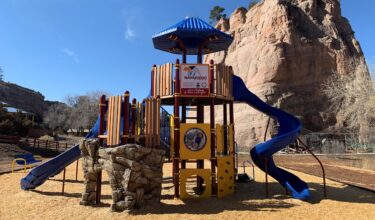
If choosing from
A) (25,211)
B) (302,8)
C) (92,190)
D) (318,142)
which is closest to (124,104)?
(92,190)

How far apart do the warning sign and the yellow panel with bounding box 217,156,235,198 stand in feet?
8.69

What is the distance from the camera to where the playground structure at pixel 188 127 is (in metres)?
10.7

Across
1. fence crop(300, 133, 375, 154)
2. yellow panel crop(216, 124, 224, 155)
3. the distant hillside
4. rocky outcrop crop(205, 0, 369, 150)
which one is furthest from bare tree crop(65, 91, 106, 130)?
yellow panel crop(216, 124, 224, 155)

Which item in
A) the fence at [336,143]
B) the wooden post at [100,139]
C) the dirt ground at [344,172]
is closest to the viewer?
the wooden post at [100,139]

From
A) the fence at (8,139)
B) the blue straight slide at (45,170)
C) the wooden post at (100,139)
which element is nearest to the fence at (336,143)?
the blue straight slide at (45,170)

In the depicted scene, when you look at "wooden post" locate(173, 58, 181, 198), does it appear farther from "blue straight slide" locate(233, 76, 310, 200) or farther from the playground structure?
"blue straight slide" locate(233, 76, 310, 200)

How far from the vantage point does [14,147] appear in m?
31.5

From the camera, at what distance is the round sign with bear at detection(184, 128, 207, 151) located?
1174 cm

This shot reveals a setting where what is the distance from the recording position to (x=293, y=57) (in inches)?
1987

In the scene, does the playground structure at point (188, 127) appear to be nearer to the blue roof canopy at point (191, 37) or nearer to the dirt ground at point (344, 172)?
the blue roof canopy at point (191, 37)

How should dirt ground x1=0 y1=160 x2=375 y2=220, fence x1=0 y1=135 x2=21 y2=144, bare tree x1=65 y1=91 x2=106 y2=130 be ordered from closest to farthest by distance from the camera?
dirt ground x1=0 y1=160 x2=375 y2=220, fence x1=0 y1=135 x2=21 y2=144, bare tree x1=65 y1=91 x2=106 y2=130

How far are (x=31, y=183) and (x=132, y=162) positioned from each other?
602 cm

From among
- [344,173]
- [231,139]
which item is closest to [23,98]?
[344,173]

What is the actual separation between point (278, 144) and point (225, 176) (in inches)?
94.6
